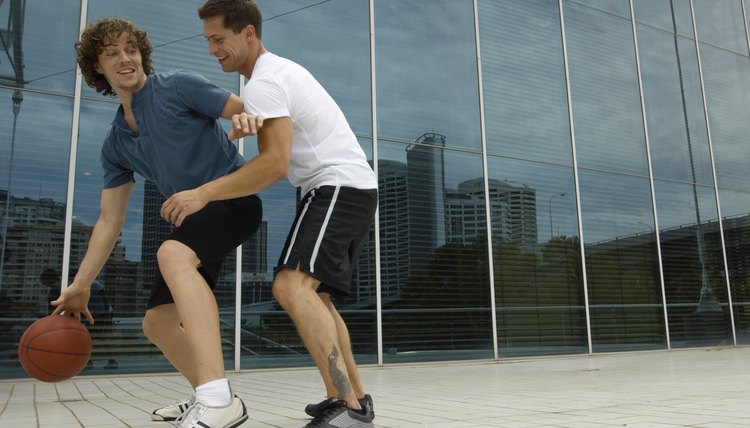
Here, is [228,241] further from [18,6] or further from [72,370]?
[18,6]

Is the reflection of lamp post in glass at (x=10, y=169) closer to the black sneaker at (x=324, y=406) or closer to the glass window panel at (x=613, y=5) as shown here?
the black sneaker at (x=324, y=406)

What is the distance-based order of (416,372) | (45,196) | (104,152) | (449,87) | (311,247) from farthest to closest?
(449,87), (416,372), (45,196), (104,152), (311,247)

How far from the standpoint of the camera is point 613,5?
36.2 ft

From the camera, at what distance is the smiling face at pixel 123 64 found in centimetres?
272

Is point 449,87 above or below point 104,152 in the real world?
above

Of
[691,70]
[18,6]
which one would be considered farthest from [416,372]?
[691,70]

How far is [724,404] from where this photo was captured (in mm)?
3475

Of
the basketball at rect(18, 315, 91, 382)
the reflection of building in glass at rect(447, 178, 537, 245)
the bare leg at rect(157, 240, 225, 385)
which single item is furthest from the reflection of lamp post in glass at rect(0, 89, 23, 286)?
the reflection of building in glass at rect(447, 178, 537, 245)

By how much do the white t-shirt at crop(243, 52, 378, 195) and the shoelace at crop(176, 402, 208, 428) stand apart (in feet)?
3.07

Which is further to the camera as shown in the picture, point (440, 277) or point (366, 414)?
point (440, 277)

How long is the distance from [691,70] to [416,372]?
8.48 metres

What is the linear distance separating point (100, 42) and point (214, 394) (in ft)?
5.02

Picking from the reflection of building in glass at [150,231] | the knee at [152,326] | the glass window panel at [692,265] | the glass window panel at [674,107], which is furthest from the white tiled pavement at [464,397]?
the glass window panel at [674,107]

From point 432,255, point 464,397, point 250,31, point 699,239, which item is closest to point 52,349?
point 250,31
